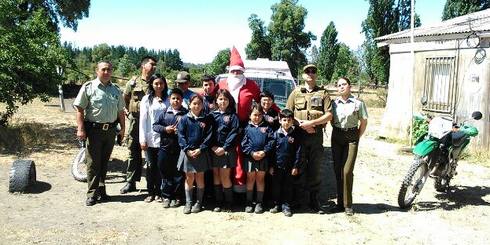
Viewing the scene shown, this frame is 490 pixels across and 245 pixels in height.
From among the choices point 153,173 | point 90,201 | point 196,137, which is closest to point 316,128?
point 196,137

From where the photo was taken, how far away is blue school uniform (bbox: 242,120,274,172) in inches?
211

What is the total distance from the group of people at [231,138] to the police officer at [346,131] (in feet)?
0.04

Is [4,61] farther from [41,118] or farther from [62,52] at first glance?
[41,118]

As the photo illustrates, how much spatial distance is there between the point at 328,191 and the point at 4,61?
680cm

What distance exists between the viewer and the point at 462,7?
24.5 meters

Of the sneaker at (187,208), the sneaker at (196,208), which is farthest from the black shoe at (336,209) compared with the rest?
the sneaker at (187,208)

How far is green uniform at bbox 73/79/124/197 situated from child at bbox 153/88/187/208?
0.64 metres

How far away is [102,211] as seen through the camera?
5500 mm

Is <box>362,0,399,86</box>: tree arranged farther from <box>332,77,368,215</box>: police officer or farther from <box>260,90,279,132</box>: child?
<box>260,90,279,132</box>: child

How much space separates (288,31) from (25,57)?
1284 inches

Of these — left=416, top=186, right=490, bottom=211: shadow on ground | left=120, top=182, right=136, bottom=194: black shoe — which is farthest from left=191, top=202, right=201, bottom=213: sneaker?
left=416, top=186, right=490, bottom=211: shadow on ground

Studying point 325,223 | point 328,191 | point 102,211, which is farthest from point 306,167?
point 102,211

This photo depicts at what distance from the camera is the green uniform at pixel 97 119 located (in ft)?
18.5

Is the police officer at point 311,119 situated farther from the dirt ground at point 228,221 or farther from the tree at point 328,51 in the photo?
the tree at point 328,51
